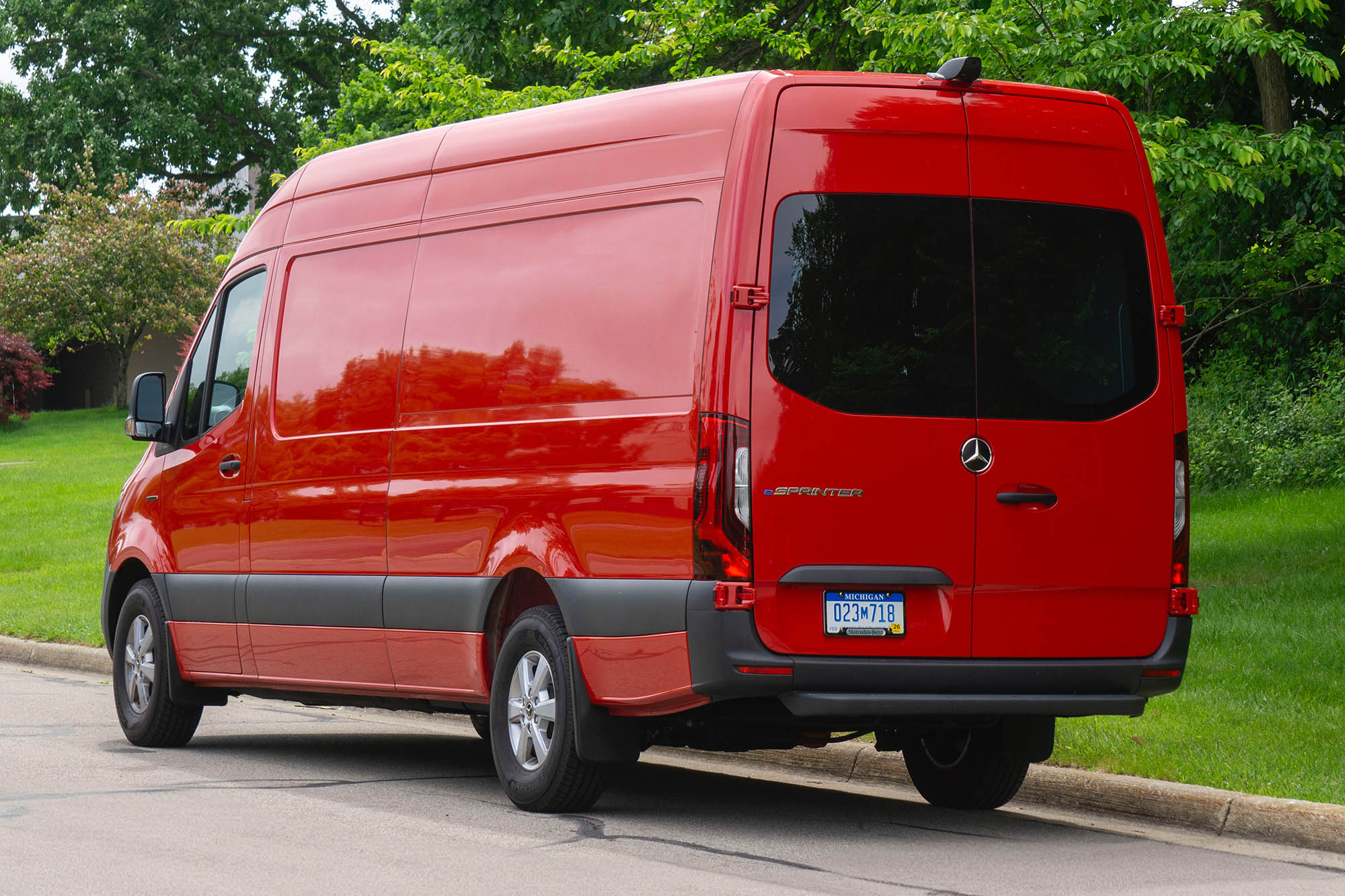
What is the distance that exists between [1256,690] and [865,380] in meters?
4.15

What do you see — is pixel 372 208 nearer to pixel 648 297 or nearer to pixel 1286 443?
pixel 648 297

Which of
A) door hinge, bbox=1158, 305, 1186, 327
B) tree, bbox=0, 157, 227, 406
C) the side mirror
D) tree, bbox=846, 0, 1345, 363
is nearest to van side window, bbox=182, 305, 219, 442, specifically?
the side mirror

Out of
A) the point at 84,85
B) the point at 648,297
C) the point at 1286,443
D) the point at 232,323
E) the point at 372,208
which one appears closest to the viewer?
the point at 648,297

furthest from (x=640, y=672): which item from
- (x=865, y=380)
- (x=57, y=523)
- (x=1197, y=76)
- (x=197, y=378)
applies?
(x=57, y=523)

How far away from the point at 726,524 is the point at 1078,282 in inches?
67.1

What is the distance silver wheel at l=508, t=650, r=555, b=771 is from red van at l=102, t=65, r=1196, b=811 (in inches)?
0.5

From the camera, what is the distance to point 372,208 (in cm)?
801

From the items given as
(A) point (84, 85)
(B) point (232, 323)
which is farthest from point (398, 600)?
(A) point (84, 85)

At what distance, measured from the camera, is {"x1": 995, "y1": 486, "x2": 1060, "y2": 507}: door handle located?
6.35 meters

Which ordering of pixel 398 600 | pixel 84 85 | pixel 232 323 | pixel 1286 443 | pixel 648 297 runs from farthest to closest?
pixel 84 85 → pixel 1286 443 → pixel 232 323 → pixel 398 600 → pixel 648 297

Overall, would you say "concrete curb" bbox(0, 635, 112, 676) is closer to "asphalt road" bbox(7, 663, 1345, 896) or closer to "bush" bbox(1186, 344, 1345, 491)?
"asphalt road" bbox(7, 663, 1345, 896)

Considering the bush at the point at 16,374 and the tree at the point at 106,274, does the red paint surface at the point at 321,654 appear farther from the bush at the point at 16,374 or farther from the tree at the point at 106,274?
the tree at the point at 106,274

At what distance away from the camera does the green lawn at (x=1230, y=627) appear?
7.63 m

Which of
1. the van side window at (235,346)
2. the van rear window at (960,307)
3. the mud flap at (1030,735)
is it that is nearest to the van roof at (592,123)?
the van rear window at (960,307)
